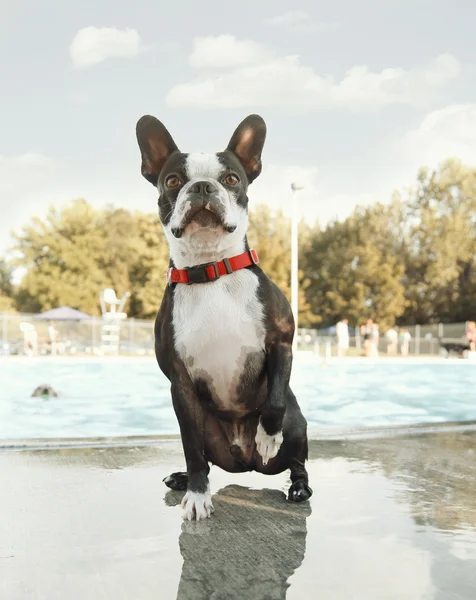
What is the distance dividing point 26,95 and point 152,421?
49.6 meters

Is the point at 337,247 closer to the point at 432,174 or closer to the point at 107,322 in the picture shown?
the point at 432,174

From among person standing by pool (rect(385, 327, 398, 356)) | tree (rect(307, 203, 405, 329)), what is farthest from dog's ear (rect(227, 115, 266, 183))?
tree (rect(307, 203, 405, 329))

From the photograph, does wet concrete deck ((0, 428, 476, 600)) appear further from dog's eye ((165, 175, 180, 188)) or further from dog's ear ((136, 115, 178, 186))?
dog's ear ((136, 115, 178, 186))

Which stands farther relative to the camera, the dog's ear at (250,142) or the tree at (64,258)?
the tree at (64,258)

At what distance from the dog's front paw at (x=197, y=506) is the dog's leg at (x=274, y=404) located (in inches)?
12.1

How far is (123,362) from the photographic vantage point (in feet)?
73.3

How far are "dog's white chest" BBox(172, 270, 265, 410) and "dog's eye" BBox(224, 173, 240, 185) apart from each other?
1.33ft

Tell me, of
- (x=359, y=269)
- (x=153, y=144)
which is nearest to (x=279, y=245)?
(x=359, y=269)

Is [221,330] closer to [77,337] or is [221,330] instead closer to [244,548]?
[244,548]

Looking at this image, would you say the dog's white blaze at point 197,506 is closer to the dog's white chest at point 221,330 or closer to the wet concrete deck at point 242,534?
the wet concrete deck at point 242,534

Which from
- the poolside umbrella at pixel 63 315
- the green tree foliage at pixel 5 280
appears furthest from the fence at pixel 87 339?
the green tree foliage at pixel 5 280

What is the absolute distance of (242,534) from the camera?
9.49ft

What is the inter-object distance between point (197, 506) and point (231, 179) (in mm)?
1451

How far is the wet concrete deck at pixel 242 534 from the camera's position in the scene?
2.33 metres
